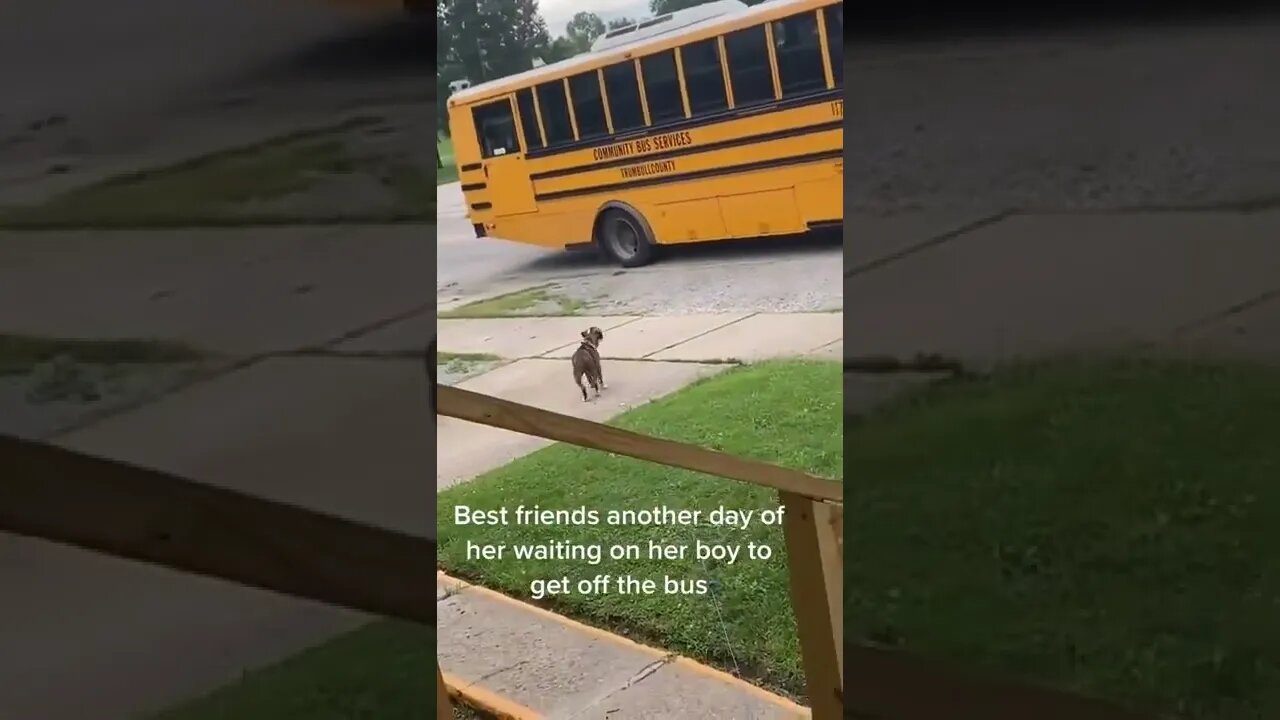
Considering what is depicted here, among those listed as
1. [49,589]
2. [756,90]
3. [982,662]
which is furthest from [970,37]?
[49,589]

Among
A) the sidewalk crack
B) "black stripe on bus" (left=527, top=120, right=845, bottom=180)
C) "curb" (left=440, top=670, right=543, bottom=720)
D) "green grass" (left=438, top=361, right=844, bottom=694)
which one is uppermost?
"black stripe on bus" (left=527, top=120, right=845, bottom=180)

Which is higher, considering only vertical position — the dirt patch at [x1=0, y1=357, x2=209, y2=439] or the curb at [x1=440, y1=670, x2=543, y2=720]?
the dirt patch at [x1=0, y1=357, x2=209, y2=439]

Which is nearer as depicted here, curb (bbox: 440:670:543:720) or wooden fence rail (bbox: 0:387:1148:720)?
wooden fence rail (bbox: 0:387:1148:720)

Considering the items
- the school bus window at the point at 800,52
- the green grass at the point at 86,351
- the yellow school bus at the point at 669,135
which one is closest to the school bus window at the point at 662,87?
the yellow school bus at the point at 669,135

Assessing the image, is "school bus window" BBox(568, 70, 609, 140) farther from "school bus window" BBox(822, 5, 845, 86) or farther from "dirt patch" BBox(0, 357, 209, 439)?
"dirt patch" BBox(0, 357, 209, 439)

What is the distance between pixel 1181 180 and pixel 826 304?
0.33 m

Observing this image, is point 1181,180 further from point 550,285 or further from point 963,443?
point 550,285

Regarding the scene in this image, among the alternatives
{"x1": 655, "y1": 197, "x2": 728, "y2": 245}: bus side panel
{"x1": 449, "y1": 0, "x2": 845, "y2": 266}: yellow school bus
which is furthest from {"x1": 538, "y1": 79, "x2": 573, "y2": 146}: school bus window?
{"x1": 655, "y1": 197, "x2": 728, "y2": 245}: bus side panel

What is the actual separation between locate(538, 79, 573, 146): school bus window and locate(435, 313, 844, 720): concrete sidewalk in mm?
186

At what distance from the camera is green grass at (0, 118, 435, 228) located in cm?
91

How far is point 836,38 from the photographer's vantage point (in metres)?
0.91

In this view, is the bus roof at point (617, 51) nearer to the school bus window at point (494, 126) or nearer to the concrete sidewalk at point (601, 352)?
the school bus window at point (494, 126)

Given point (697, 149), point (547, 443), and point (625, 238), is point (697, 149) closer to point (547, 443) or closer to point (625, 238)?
point (625, 238)

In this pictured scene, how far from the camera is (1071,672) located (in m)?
0.96
